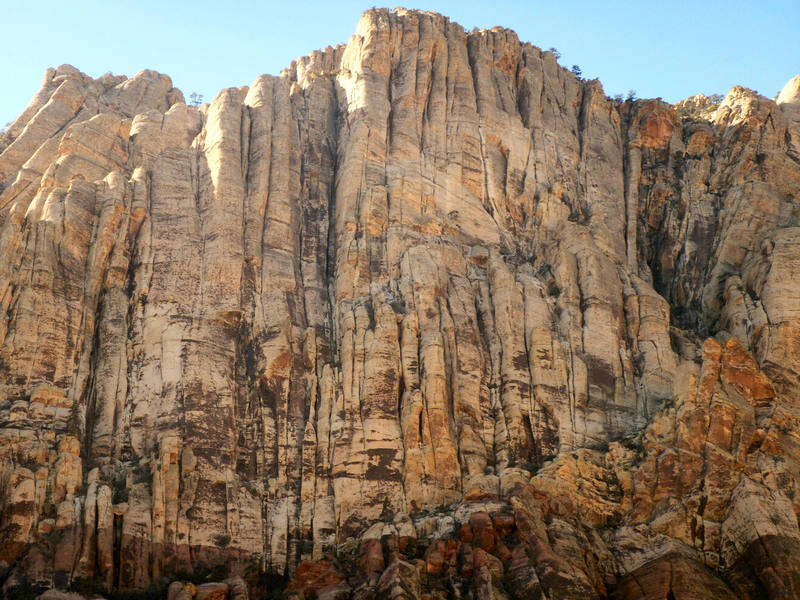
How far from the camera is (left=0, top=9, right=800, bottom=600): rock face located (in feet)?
211

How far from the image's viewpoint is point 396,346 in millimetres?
73375

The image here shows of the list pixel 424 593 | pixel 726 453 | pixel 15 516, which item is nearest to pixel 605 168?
pixel 726 453

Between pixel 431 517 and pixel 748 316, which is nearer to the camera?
pixel 431 517

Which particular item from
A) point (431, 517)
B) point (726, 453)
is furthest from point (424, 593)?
point (726, 453)

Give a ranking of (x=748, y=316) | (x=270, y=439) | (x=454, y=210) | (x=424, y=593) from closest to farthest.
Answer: (x=424, y=593), (x=270, y=439), (x=748, y=316), (x=454, y=210)

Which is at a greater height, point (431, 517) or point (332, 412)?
point (332, 412)

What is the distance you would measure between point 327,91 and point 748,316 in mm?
36899

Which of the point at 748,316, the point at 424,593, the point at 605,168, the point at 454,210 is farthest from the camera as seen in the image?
the point at 605,168

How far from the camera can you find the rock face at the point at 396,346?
6431 cm

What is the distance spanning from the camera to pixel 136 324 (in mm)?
75125

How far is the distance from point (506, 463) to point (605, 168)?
3345 cm

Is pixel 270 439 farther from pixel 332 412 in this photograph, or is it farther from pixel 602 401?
pixel 602 401

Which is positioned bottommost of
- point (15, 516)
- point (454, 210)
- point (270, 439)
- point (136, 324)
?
point (15, 516)

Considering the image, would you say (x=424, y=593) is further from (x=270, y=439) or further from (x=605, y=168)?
(x=605, y=168)
